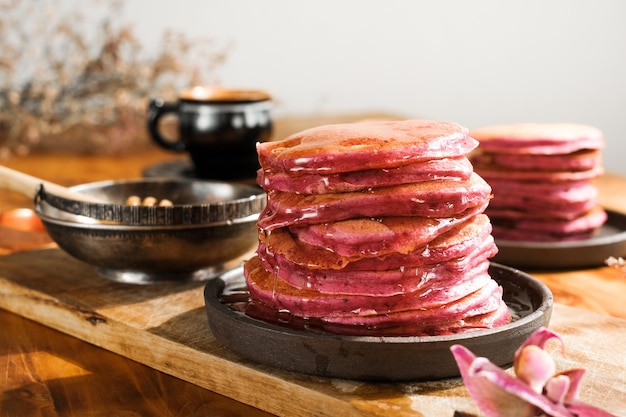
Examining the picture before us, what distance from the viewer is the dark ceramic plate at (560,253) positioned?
1.87m

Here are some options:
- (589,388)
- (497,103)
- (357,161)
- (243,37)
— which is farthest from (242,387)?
(497,103)

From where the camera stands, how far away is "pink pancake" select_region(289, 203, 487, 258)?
3.93ft

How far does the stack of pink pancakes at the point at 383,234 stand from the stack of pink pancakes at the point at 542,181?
28.1 inches

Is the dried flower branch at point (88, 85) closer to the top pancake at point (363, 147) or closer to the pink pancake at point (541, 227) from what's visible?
the pink pancake at point (541, 227)

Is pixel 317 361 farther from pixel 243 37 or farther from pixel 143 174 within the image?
pixel 243 37

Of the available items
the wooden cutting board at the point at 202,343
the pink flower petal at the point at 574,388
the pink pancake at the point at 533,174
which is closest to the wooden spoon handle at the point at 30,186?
the wooden cutting board at the point at 202,343

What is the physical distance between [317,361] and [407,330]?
0.14m

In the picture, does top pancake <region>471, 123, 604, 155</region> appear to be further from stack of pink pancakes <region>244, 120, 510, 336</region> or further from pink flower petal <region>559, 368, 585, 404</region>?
pink flower petal <region>559, 368, 585, 404</region>

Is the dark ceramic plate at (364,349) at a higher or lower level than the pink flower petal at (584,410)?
lower

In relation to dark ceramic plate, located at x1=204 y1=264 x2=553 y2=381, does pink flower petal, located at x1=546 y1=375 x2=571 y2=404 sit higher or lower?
higher

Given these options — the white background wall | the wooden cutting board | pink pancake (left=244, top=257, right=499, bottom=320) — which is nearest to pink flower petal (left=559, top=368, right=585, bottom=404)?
the wooden cutting board

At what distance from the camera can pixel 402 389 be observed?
1.18 metres

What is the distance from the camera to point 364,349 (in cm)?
117

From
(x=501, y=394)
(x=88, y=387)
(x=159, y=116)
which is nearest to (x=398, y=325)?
(x=501, y=394)
